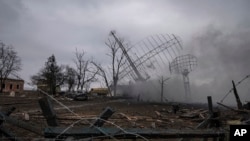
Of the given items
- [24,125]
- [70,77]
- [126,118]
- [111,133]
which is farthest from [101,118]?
[70,77]

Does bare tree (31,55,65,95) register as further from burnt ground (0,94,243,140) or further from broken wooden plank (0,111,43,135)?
broken wooden plank (0,111,43,135)

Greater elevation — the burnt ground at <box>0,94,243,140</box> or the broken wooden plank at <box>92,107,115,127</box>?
the broken wooden plank at <box>92,107,115,127</box>

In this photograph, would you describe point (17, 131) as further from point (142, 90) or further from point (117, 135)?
point (142, 90)

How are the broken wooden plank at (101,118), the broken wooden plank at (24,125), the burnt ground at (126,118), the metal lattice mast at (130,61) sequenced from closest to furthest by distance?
the broken wooden plank at (101,118) → the broken wooden plank at (24,125) → the burnt ground at (126,118) → the metal lattice mast at (130,61)

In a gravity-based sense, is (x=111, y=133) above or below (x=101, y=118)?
below

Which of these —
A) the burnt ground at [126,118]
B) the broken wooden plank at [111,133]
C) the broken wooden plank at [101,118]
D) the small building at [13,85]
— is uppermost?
the small building at [13,85]

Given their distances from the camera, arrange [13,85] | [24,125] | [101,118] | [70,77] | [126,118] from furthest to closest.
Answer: [13,85]
[70,77]
[126,118]
[24,125]
[101,118]

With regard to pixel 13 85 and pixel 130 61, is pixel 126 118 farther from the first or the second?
pixel 13 85

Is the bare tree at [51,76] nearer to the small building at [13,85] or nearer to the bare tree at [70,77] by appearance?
the bare tree at [70,77]

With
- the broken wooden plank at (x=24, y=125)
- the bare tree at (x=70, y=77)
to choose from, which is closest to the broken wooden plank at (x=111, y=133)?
the broken wooden plank at (x=24, y=125)

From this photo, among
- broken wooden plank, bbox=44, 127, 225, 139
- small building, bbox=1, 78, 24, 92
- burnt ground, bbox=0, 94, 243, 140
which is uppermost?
small building, bbox=1, 78, 24, 92

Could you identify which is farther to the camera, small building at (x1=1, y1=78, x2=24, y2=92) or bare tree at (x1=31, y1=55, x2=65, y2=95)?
small building at (x1=1, y1=78, x2=24, y2=92)

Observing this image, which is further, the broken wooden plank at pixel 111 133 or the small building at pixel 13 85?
the small building at pixel 13 85

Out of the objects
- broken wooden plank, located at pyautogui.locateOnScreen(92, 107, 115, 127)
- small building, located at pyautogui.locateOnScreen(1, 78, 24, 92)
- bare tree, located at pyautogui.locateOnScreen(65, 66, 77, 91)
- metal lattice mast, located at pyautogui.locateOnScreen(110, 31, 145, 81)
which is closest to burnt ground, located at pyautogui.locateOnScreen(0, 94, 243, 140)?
broken wooden plank, located at pyautogui.locateOnScreen(92, 107, 115, 127)
